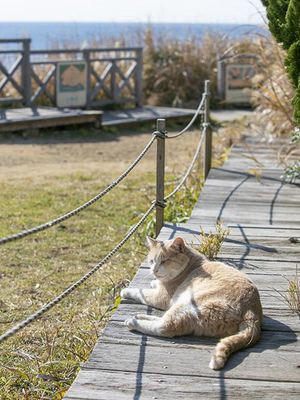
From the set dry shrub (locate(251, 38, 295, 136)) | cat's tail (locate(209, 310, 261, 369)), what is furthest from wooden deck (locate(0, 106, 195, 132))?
cat's tail (locate(209, 310, 261, 369))

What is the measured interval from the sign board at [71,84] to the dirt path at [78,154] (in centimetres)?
171

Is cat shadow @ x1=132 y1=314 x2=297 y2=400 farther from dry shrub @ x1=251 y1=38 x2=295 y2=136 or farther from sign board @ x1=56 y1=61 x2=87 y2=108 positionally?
sign board @ x1=56 y1=61 x2=87 y2=108

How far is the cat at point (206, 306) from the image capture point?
14.1 ft

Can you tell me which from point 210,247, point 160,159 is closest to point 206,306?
point 210,247

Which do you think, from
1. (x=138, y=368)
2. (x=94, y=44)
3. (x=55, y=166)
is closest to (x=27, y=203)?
(x=55, y=166)

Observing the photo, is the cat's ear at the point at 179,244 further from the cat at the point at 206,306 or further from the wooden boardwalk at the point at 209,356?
the wooden boardwalk at the point at 209,356

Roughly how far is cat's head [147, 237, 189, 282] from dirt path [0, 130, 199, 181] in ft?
22.0

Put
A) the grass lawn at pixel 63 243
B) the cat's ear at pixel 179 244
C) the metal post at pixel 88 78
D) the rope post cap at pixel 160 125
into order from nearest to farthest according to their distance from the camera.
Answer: the cat's ear at pixel 179 244 → the grass lawn at pixel 63 243 → the rope post cap at pixel 160 125 → the metal post at pixel 88 78

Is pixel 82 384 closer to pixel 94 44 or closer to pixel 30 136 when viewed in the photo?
pixel 30 136

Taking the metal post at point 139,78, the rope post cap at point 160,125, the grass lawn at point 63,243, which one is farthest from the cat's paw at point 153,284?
the metal post at point 139,78

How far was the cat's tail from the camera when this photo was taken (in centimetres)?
402

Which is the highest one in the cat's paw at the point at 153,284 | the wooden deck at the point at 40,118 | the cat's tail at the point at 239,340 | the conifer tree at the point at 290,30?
the conifer tree at the point at 290,30

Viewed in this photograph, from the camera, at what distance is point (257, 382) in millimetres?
3877

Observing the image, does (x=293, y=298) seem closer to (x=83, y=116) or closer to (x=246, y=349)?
(x=246, y=349)
